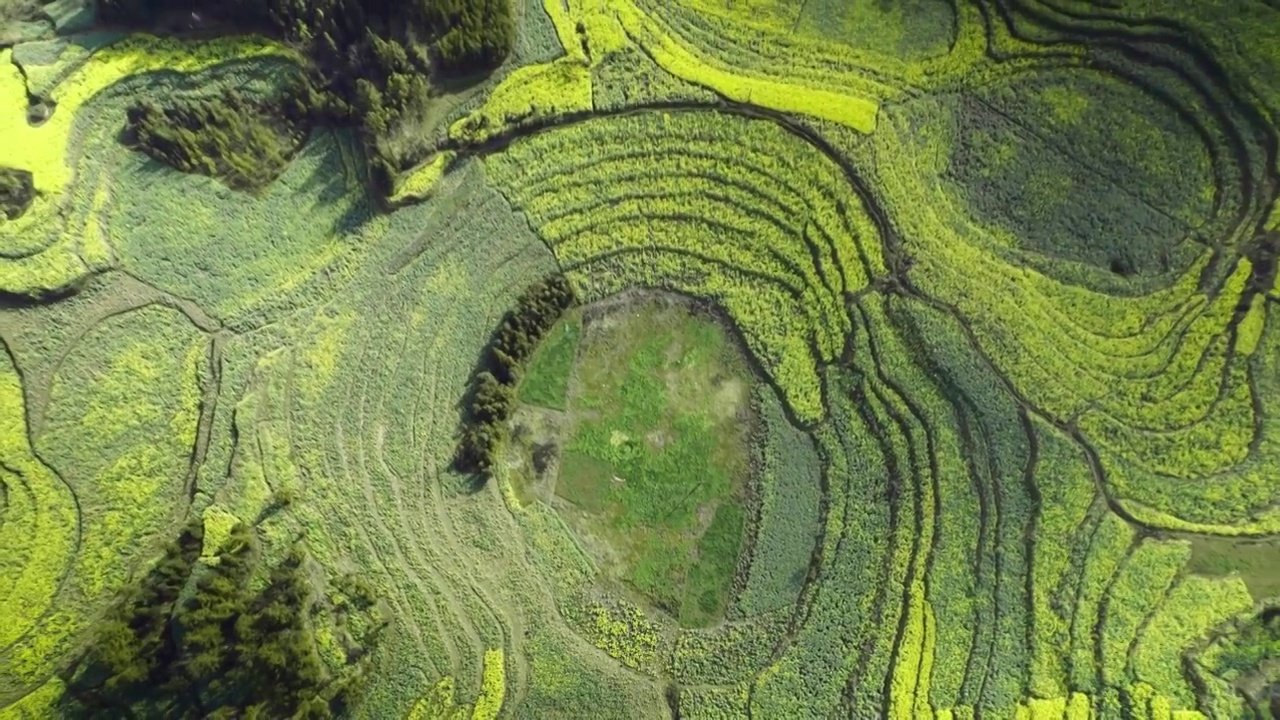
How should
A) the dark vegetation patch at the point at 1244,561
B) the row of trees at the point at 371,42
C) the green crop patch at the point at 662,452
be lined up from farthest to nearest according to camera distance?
the row of trees at the point at 371,42, the green crop patch at the point at 662,452, the dark vegetation patch at the point at 1244,561

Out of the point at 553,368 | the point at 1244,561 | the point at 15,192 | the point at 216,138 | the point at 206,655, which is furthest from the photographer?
the point at 216,138

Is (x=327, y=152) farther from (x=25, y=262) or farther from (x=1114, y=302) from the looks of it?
(x=1114, y=302)

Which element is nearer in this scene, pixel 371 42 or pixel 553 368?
pixel 553 368

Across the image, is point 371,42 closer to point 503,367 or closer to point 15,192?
point 503,367

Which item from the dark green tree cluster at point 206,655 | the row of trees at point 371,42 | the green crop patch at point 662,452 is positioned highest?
the row of trees at point 371,42

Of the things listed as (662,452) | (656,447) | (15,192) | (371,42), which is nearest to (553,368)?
(656,447)

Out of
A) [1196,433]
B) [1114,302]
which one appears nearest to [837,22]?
[1114,302]

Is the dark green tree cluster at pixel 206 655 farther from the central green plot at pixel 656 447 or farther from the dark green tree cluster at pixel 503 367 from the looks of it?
the central green plot at pixel 656 447

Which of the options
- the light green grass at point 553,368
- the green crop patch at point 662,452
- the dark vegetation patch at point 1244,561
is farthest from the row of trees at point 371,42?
the dark vegetation patch at point 1244,561

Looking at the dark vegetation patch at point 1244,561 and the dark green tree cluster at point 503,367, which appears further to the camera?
the dark green tree cluster at point 503,367
